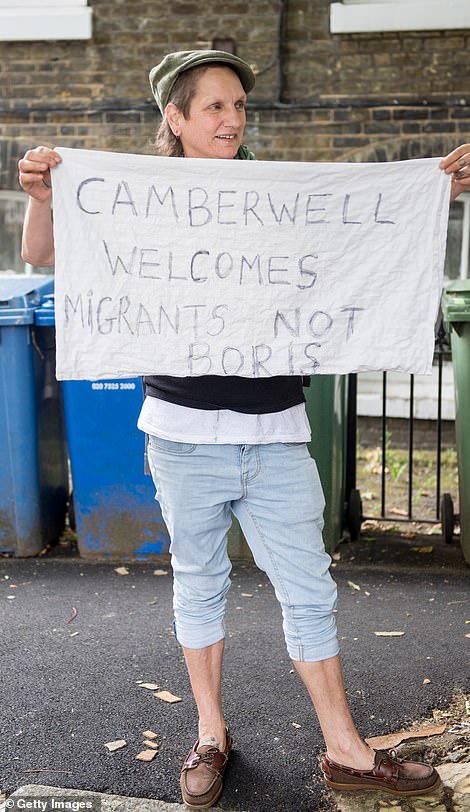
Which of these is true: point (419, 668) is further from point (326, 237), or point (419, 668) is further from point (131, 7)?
point (131, 7)

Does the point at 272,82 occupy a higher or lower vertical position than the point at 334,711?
higher

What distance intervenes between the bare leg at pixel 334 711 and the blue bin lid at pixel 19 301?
2670 mm

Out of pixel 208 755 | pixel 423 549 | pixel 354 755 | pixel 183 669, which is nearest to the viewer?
pixel 354 755

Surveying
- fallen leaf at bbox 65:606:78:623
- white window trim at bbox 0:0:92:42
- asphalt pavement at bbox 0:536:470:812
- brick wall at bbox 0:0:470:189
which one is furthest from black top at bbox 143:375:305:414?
white window trim at bbox 0:0:92:42

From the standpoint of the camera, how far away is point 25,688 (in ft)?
11.4

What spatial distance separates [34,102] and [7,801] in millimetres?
6118

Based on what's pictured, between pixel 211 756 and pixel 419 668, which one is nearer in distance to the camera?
pixel 211 756

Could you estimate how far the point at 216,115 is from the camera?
8.39 ft

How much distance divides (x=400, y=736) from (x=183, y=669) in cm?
94

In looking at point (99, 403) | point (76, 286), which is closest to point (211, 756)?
point (76, 286)

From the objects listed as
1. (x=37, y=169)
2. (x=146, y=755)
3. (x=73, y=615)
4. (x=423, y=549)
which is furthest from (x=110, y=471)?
(x=37, y=169)

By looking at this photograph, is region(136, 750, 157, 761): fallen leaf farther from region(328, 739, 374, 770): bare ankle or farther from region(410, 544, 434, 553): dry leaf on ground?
region(410, 544, 434, 553): dry leaf on ground

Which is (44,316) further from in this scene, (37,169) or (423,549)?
(423,549)

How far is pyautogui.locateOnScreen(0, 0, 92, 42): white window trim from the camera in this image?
24.1 ft
